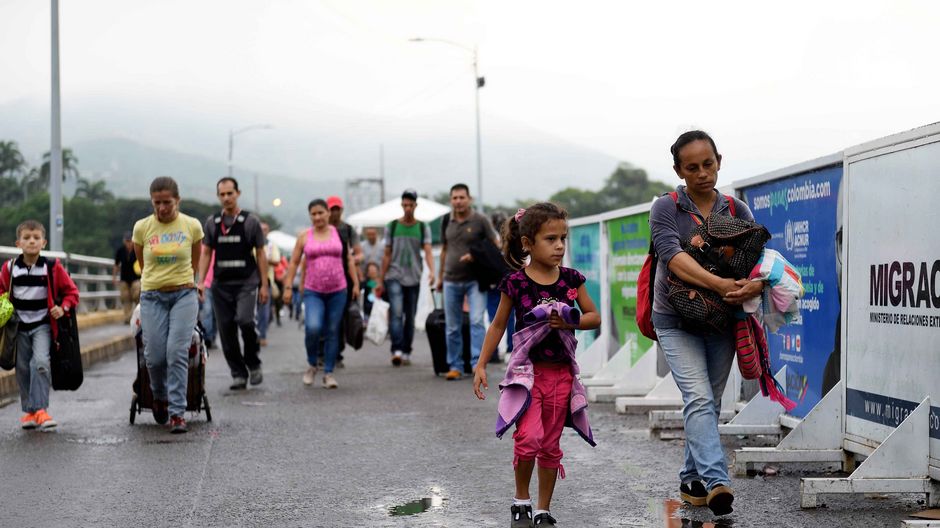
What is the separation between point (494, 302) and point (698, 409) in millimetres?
9123

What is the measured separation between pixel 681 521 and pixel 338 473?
237cm

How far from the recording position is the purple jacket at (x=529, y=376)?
5.61 metres

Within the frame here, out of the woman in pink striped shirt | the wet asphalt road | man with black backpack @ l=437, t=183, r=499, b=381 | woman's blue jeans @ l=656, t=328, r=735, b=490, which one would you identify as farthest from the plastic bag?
woman's blue jeans @ l=656, t=328, r=735, b=490

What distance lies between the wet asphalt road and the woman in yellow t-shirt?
1.28ft

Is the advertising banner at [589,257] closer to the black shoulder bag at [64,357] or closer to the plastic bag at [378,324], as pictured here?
the plastic bag at [378,324]

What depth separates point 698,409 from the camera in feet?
19.4

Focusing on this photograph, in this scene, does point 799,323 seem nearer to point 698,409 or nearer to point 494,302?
point 698,409

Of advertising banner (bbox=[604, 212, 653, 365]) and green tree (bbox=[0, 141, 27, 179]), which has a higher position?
green tree (bbox=[0, 141, 27, 179])

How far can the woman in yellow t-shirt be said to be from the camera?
31.6ft

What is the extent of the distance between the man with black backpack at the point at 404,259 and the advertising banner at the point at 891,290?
28.3 feet

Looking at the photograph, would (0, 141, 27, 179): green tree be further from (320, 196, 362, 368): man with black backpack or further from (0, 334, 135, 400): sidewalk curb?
(320, 196, 362, 368): man with black backpack

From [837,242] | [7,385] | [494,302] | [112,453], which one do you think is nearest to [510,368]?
[837,242]

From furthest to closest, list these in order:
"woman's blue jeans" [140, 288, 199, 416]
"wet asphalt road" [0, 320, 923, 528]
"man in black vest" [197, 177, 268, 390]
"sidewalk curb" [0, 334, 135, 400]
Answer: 1. "sidewalk curb" [0, 334, 135, 400]
2. "man in black vest" [197, 177, 268, 390]
3. "woman's blue jeans" [140, 288, 199, 416]
4. "wet asphalt road" [0, 320, 923, 528]

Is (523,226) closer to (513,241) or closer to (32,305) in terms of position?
(513,241)
